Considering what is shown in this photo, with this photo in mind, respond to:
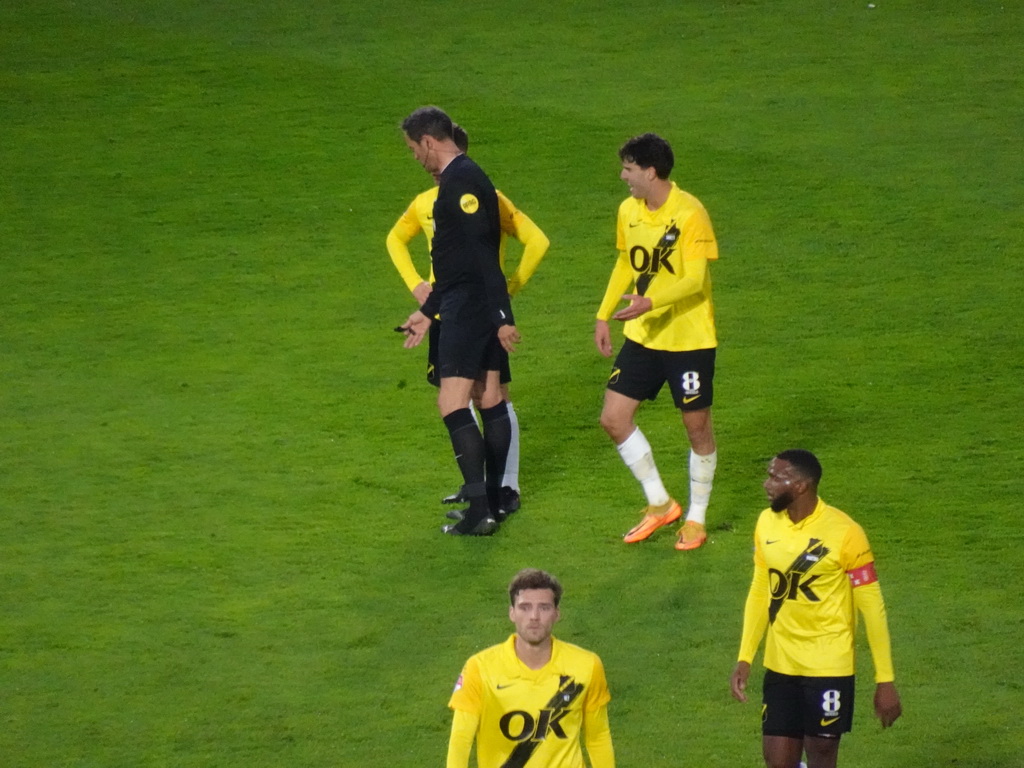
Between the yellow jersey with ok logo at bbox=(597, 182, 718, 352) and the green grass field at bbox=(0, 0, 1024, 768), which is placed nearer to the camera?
the green grass field at bbox=(0, 0, 1024, 768)

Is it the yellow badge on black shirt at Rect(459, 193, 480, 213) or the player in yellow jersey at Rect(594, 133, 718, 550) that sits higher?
the yellow badge on black shirt at Rect(459, 193, 480, 213)

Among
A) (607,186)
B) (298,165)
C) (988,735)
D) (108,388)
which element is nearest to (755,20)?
(607,186)

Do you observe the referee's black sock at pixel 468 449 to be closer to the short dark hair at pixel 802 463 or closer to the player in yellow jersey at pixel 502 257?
the player in yellow jersey at pixel 502 257

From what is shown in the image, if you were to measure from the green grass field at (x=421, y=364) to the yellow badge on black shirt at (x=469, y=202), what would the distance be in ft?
5.52

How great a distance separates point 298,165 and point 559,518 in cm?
593

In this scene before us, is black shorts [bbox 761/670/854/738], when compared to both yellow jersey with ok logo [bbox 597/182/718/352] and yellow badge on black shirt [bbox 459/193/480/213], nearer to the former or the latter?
yellow jersey with ok logo [bbox 597/182/718/352]

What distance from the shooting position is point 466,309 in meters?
7.51

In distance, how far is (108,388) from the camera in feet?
31.7

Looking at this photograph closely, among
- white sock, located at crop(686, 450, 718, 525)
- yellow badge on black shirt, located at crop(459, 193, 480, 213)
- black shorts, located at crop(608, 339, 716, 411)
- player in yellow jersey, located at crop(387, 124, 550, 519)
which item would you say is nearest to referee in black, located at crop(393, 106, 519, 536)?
yellow badge on black shirt, located at crop(459, 193, 480, 213)

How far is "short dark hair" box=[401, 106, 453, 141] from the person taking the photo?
7254 millimetres

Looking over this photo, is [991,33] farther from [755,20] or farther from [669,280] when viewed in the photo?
[669,280]

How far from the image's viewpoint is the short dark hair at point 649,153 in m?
6.94

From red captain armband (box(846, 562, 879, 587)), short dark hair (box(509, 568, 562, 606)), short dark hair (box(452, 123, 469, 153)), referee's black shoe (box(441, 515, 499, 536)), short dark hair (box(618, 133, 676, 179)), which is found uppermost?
short dark hair (box(452, 123, 469, 153))

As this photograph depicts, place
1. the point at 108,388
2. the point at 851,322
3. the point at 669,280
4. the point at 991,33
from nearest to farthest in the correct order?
the point at 669,280, the point at 108,388, the point at 851,322, the point at 991,33
